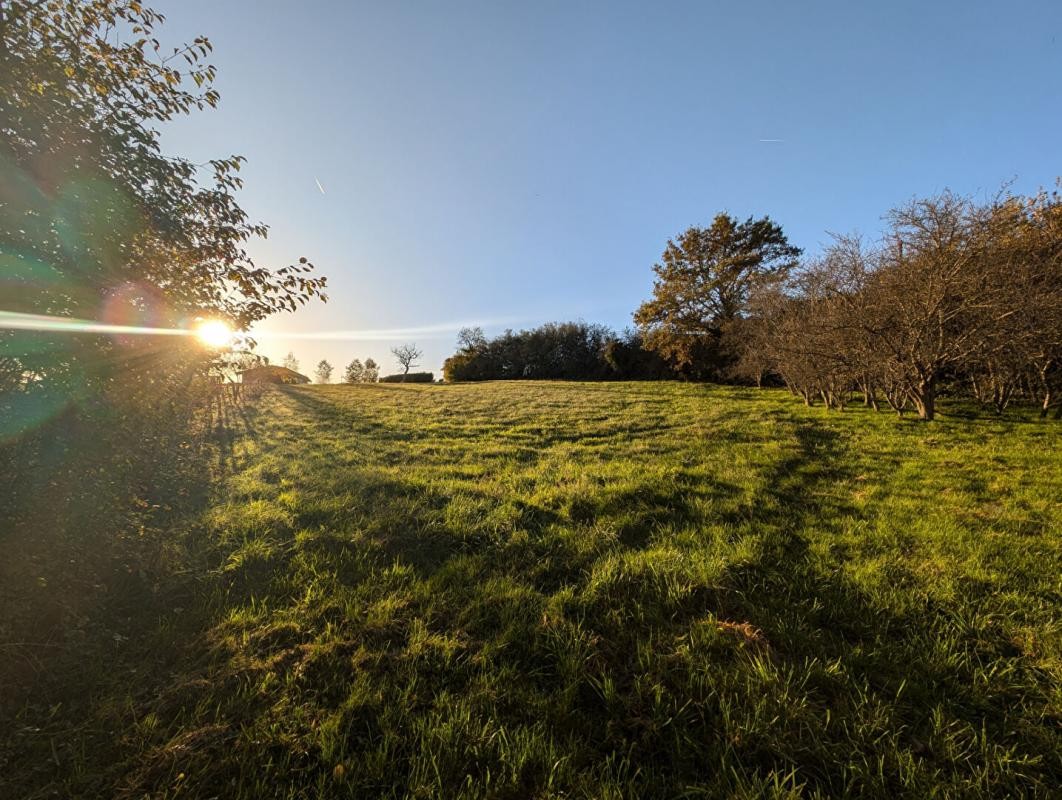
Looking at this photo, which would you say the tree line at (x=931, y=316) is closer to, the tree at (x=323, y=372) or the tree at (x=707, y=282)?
the tree at (x=707, y=282)

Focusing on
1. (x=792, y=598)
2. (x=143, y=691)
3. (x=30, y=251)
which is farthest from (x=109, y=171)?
(x=792, y=598)

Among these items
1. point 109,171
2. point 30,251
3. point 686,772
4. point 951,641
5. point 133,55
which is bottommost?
point 686,772

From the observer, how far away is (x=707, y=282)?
30750mm

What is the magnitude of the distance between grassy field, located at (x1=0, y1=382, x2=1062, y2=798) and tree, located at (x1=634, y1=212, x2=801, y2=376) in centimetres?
2636

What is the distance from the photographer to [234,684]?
2.64 metres

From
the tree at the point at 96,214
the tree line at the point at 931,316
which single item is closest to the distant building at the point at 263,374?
the tree at the point at 96,214

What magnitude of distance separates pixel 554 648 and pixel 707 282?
32699mm

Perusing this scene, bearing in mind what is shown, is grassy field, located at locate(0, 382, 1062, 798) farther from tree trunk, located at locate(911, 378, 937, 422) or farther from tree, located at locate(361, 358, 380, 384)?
tree, located at locate(361, 358, 380, 384)

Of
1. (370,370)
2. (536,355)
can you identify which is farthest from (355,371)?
(536,355)

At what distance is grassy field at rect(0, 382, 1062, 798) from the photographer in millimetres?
2123

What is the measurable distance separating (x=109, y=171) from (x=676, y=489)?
296 inches

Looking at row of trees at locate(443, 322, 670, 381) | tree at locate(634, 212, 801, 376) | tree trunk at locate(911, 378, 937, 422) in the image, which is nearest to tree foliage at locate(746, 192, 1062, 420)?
tree trunk at locate(911, 378, 937, 422)

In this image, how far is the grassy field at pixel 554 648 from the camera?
2123mm

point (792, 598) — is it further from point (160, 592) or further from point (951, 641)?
point (160, 592)
